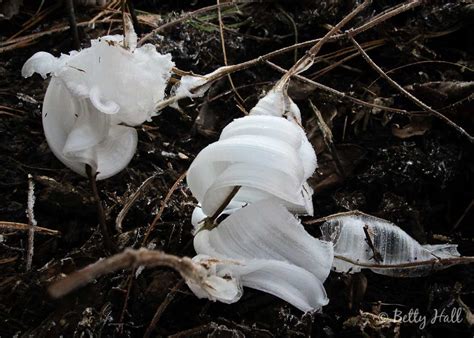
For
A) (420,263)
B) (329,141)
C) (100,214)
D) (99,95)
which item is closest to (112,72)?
(99,95)

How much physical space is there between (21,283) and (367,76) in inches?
39.0

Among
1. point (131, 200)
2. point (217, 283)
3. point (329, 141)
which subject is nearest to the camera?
point (217, 283)

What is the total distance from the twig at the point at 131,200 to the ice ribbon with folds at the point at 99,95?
0.31 ft

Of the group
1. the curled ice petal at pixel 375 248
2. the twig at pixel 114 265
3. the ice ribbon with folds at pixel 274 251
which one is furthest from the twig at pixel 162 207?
the twig at pixel 114 265

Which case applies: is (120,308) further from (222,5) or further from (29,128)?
(222,5)

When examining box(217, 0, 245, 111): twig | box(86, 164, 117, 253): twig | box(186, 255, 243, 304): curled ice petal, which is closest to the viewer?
box(186, 255, 243, 304): curled ice petal

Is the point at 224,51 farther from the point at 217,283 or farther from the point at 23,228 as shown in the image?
the point at 217,283

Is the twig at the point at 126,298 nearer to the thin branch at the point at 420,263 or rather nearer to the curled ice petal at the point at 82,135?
the curled ice petal at the point at 82,135

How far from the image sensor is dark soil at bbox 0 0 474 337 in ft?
3.31

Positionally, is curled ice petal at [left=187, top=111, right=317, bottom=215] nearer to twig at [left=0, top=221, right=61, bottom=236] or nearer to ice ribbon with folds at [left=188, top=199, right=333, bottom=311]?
ice ribbon with folds at [left=188, top=199, right=333, bottom=311]

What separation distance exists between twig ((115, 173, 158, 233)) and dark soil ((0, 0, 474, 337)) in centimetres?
2

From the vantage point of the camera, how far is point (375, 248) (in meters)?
1.06

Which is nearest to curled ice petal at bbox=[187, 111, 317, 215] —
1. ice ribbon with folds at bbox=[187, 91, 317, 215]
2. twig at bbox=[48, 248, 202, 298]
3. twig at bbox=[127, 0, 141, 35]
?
ice ribbon with folds at bbox=[187, 91, 317, 215]

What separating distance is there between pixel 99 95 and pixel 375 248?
59 cm
